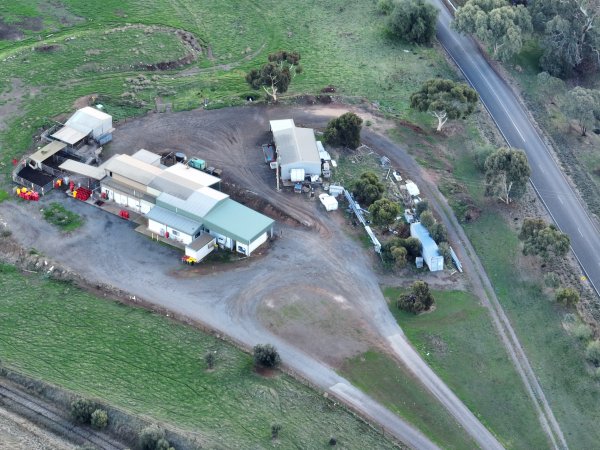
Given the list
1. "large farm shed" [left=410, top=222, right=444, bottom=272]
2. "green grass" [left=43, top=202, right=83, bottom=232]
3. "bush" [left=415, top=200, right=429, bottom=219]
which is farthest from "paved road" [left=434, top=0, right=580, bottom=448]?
"green grass" [left=43, top=202, right=83, bottom=232]

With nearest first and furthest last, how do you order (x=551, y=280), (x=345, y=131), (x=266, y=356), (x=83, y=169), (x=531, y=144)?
(x=266, y=356), (x=551, y=280), (x=83, y=169), (x=345, y=131), (x=531, y=144)

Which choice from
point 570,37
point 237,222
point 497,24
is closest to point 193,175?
point 237,222

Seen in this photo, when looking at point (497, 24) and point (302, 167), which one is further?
point (497, 24)

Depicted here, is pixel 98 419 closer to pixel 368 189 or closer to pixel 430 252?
pixel 430 252

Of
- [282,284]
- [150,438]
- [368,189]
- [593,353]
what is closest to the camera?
[150,438]

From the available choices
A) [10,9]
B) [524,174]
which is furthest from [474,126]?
[10,9]

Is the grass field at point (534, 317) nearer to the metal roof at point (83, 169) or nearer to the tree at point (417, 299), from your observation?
the tree at point (417, 299)
